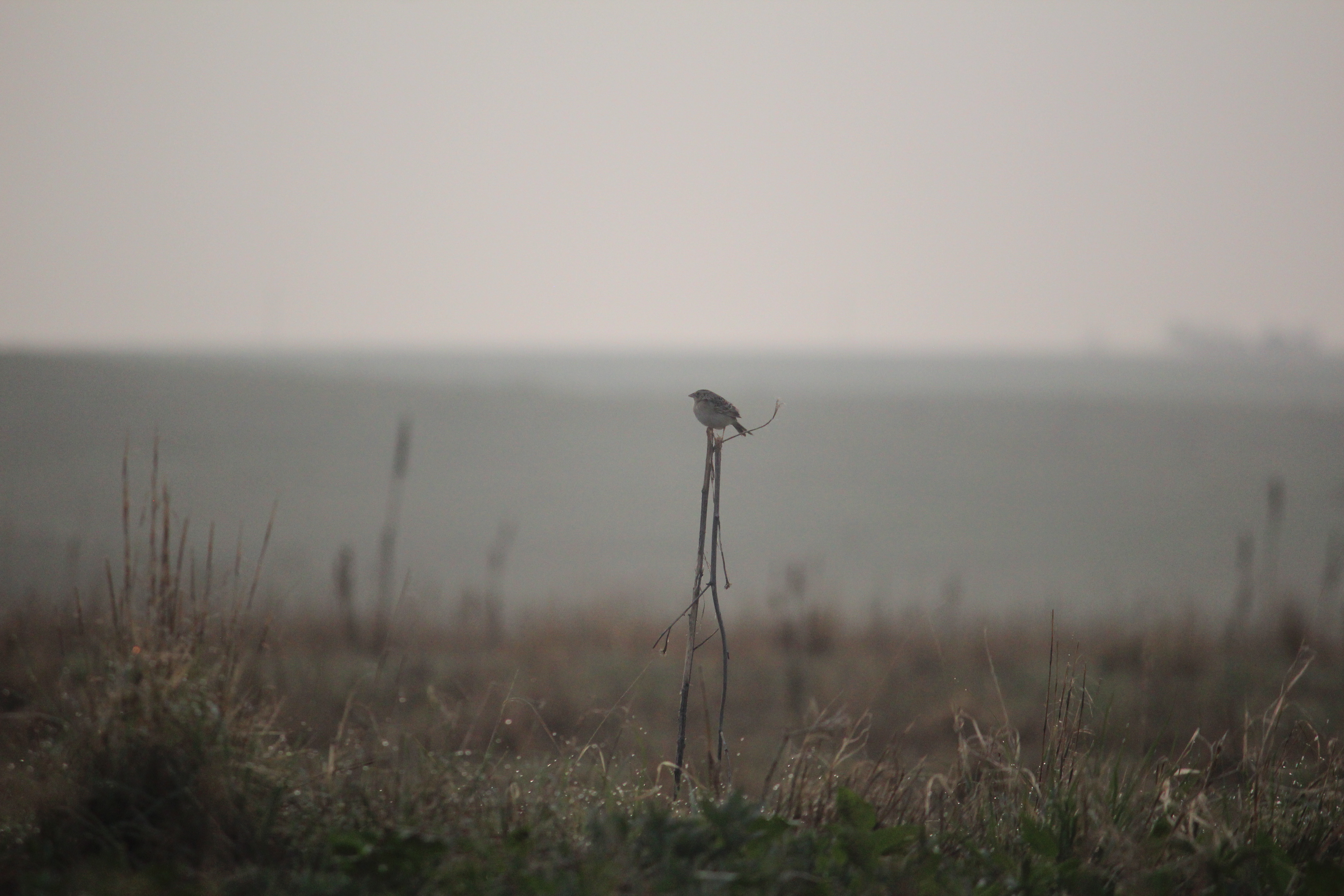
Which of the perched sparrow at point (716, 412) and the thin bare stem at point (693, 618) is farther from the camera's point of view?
the perched sparrow at point (716, 412)

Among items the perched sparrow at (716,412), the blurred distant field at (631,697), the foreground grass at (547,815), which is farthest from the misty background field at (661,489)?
the foreground grass at (547,815)

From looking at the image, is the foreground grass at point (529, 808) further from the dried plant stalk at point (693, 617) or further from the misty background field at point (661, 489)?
the misty background field at point (661, 489)

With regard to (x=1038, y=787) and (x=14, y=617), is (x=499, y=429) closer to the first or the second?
(x=14, y=617)

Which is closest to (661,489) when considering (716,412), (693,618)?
(716,412)

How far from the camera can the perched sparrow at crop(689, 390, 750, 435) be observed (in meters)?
2.89

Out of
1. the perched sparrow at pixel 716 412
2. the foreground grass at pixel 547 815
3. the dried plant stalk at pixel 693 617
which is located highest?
the perched sparrow at pixel 716 412

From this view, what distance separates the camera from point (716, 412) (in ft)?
9.61

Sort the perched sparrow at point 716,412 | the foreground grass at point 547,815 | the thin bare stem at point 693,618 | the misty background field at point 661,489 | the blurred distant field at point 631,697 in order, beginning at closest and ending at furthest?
1. the foreground grass at point 547,815
2. the blurred distant field at point 631,697
3. the thin bare stem at point 693,618
4. the perched sparrow at point 716,412
5. the misty background field at point 661,489

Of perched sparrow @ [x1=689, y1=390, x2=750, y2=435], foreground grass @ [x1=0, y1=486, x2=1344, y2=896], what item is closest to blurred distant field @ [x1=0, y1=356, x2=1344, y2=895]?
foreground grass @ [x1=0, y1=486, x2=1344, y2=896]

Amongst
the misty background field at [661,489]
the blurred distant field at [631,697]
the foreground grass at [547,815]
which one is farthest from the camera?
the misty background field at [661,489]

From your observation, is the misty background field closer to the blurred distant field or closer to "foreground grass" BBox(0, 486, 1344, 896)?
the blurred distant field

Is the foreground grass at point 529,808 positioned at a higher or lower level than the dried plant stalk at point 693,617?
lower

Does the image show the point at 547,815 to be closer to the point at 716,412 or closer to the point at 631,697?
the point at 716,412

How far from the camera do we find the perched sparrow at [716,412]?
9.50ft
